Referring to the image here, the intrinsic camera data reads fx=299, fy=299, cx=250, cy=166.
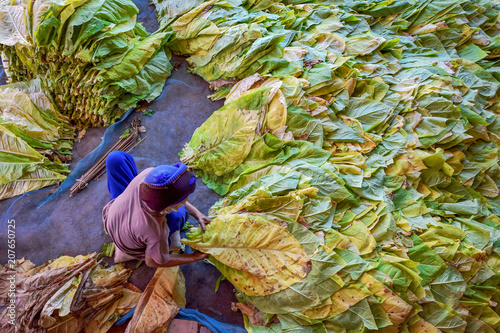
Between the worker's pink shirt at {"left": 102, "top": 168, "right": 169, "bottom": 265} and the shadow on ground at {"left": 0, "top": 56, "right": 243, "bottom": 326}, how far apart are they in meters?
0.61

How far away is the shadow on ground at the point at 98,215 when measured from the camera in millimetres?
2230

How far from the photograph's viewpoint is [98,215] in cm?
239

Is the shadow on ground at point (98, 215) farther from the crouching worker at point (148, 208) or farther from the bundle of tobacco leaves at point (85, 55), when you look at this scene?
the crouching worker at point (148, 208)

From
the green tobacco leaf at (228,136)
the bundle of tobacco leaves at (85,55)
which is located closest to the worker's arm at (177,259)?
the green tobacco leaf at (228,136)

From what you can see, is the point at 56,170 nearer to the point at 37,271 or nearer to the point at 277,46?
the point at 37,271

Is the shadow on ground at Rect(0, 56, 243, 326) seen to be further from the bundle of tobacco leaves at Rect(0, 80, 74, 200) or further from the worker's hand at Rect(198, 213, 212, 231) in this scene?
the worker's hand at Rect(198, 213, 212, 231)

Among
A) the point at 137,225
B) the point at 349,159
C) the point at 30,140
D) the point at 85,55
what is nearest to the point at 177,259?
the point at 137,225

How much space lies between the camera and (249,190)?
7.28 feet

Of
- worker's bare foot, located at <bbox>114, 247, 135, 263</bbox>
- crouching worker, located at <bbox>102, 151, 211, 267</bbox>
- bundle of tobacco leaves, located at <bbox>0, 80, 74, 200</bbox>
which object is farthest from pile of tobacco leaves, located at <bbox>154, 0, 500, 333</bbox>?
bundle of tobacco leaves, located at <bbox>0, 80, 74, 200</bbox>

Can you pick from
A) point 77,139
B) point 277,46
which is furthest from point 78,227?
point 277,46

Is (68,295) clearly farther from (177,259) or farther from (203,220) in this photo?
(203,220)

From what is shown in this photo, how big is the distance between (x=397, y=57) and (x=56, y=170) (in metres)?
3.52

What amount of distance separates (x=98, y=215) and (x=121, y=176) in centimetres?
59

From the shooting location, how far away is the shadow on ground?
2230 mm
